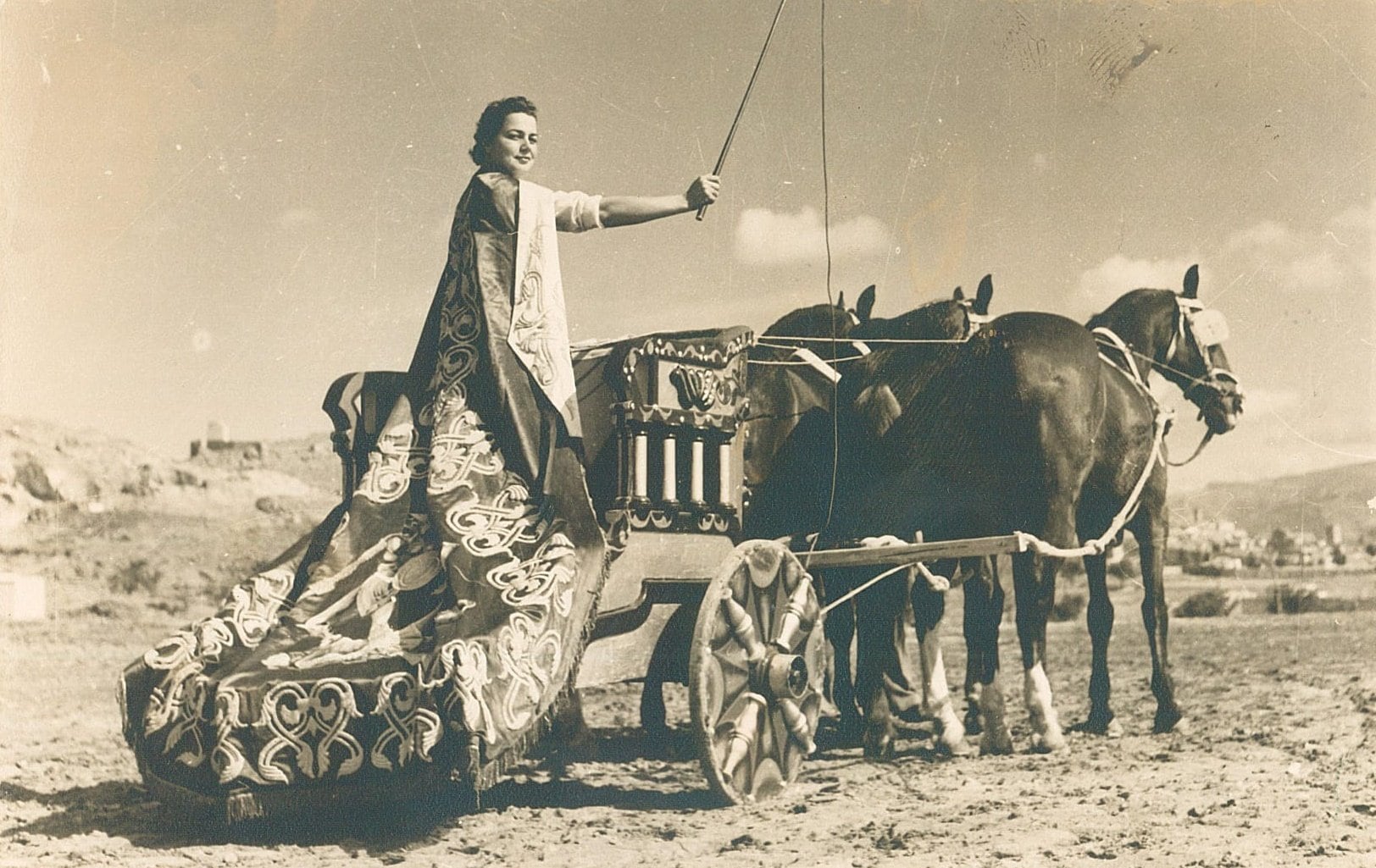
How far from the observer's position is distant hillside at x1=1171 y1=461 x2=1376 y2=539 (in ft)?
21.4

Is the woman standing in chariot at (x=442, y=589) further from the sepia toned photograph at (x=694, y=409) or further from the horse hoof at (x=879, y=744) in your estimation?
the horse hoof at (x=879, y=744)

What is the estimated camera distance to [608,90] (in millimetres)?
6137

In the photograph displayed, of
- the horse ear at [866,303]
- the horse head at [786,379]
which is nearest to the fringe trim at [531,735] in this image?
the horse head at [786,379]

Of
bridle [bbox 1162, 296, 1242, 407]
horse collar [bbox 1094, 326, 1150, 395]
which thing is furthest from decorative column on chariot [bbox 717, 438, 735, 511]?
bridle [bbox 1162, 296, 1242, 407]

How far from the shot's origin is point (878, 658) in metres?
6.20

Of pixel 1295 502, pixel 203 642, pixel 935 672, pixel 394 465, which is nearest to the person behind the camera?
pixel 203 642

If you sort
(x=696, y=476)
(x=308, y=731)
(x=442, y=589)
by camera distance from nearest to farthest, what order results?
(x=308, y=731) → (x=442, y=589) → (x=696, y=476)

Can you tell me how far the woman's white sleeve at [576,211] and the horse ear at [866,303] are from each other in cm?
208

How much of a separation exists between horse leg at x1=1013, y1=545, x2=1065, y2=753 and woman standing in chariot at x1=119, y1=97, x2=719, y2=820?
2198mm

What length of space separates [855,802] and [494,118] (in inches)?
99.9

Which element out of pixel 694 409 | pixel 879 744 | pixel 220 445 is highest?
pixel 220 445

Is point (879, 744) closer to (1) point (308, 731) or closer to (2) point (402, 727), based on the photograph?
(2) point (402, 727)

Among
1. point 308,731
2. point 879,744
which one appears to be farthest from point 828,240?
point 308,731

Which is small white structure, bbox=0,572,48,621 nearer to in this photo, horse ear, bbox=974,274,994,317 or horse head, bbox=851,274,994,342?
horse head, bbox=851,274,994,342
